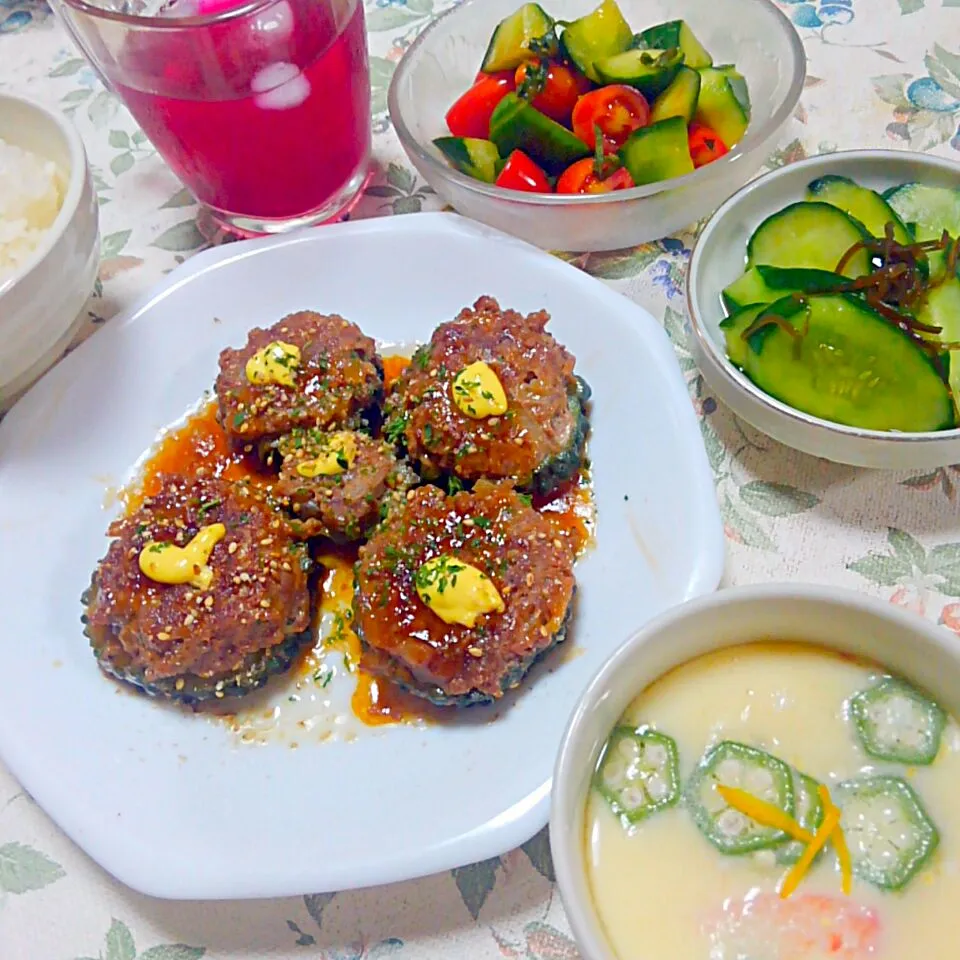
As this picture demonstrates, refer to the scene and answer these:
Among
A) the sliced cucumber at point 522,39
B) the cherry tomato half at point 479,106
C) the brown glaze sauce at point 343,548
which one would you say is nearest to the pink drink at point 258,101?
the cherry tomato half at point 479,106

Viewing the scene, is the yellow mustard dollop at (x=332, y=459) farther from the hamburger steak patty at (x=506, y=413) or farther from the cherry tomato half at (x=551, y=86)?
the cherry tomato half at (x=551, y=86)

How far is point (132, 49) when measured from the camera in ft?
8.48

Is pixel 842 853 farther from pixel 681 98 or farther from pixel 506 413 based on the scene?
pixel 681 98

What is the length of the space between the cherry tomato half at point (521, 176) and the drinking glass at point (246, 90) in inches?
20.6

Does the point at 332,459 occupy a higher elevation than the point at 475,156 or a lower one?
lower

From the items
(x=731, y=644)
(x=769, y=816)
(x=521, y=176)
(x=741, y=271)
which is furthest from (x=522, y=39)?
(x=769, y=816)

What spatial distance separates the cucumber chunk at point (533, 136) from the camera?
2834mm

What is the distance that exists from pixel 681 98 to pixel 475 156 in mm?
667

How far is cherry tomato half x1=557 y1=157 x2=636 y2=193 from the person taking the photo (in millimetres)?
2787

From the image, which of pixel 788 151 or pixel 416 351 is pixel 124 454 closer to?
pixel 416 351

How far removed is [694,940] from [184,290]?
2.24 metres

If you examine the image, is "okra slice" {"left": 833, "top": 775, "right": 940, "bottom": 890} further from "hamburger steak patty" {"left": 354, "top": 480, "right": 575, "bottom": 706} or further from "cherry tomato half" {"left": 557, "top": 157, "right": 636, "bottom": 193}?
"cherry tomato half" {"left": 557, "top": 157, "right": 636, "bottom": 193}

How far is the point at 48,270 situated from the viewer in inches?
94.0

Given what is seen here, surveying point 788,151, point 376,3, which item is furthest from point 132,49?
point 788,151
